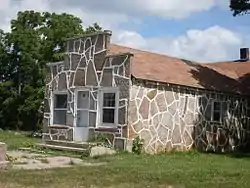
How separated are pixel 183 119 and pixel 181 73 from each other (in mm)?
2263

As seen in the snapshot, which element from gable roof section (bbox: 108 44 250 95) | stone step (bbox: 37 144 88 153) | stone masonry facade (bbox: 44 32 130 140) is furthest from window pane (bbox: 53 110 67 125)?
gable roof section (bbox: 108 44 250 95)

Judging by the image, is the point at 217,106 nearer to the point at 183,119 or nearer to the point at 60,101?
the point at 183,119

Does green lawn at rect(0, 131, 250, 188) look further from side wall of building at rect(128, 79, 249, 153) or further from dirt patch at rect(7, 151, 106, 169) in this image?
side wall of building at rect(128, 79, 249, 153)

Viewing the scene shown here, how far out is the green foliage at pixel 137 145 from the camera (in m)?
20.6

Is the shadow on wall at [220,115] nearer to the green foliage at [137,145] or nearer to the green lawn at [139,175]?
the green foliage at [137,145]

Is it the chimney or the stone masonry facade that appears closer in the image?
the stone masonry facade

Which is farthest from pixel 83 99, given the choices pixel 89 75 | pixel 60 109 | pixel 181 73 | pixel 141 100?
pixel 181 73

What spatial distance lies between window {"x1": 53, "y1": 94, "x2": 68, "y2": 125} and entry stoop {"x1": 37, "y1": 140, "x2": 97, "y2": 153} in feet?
4.36

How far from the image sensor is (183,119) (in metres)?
22.7

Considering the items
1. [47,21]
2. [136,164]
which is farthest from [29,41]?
[136,164]

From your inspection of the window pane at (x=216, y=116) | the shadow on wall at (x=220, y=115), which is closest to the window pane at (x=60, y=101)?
the shadow on wall at (x=220, y=115)

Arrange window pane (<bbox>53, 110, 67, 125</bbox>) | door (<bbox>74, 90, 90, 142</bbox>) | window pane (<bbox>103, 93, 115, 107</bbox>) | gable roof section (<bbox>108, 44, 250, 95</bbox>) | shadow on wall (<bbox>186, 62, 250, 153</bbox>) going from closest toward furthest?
window pane (<bbox>103, 93, 115, 107</bbox>), gable roof section (<bbox>108, 44, 250, 95</bbox>), door (<bbox>74, 90, 90, 142</bbox>), shadow on wall (<bbox>186, 62, 250, 153</bbox>), window pane (<bbox>53, 110, 67, 125</bbox>)

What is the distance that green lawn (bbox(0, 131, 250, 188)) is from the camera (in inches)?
474

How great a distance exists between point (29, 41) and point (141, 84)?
67.4 ft
